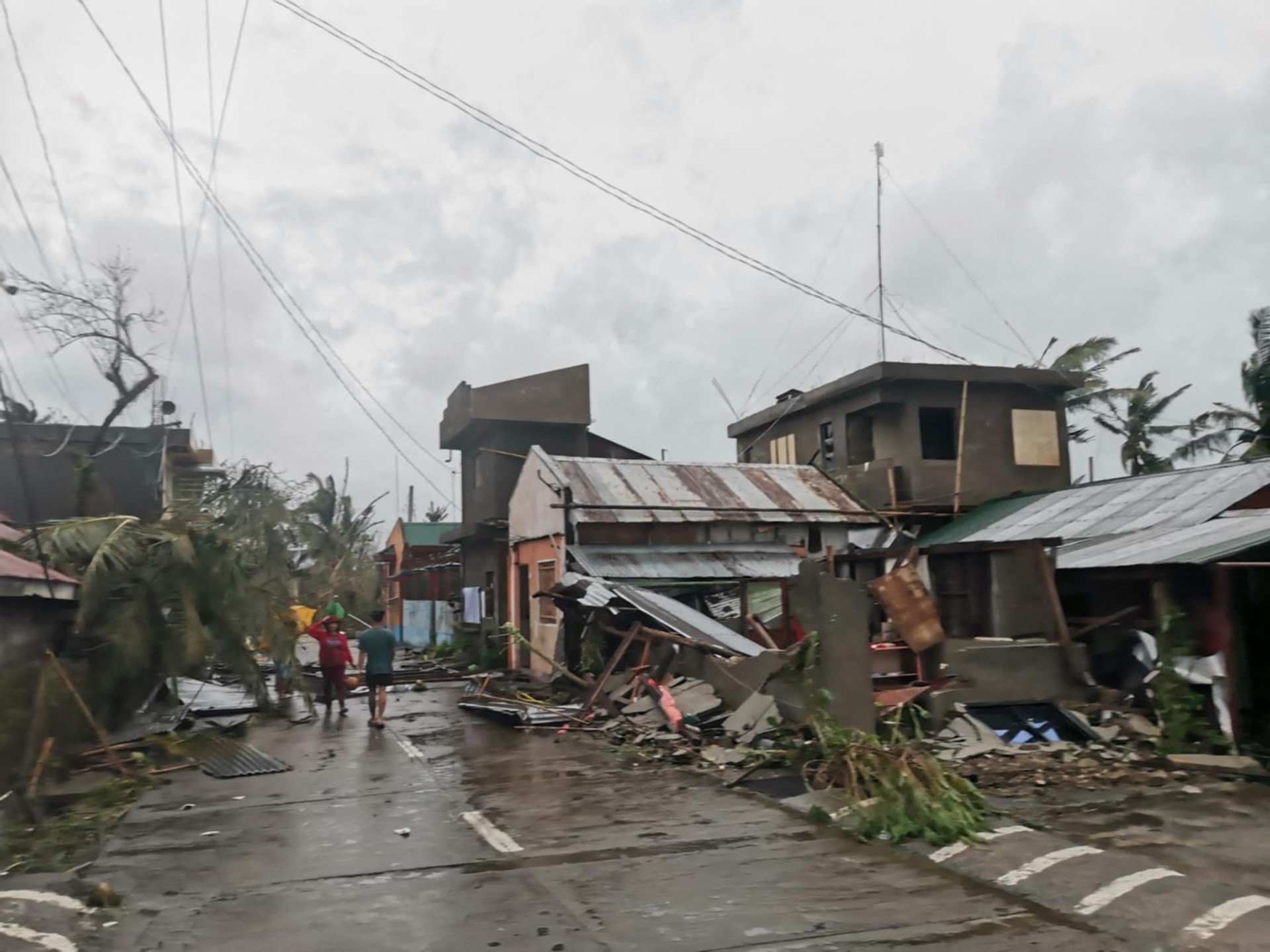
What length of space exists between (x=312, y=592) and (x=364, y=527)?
28.5 feet

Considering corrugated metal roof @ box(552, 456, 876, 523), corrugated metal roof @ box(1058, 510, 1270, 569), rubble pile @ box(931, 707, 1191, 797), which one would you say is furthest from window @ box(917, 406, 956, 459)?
rubble pile @ box(931, 707, 1191, 797)

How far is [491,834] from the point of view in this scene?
7.50m

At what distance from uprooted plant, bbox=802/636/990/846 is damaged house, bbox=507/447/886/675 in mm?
7070

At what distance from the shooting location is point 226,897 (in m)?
6.00

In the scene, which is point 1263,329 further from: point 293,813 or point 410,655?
point 410,655

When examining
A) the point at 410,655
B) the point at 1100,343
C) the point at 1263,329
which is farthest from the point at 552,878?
the point at 1100,343

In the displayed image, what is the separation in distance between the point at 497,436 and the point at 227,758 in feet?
57.5

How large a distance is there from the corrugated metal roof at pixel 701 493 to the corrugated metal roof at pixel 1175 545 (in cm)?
677

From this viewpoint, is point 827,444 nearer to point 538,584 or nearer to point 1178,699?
point 538,584

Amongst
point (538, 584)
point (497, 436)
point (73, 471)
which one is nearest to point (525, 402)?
point (497, 436)

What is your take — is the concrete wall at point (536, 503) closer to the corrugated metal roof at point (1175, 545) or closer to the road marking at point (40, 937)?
the corrugated metal roof at point (1175, 545)

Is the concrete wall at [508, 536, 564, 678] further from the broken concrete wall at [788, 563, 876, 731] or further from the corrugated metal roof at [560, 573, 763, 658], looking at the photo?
the broken concrete wall at [788, 563, 876, 731]

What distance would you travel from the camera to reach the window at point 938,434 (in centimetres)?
2381

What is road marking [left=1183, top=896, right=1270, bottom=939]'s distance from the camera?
509 centimetres
